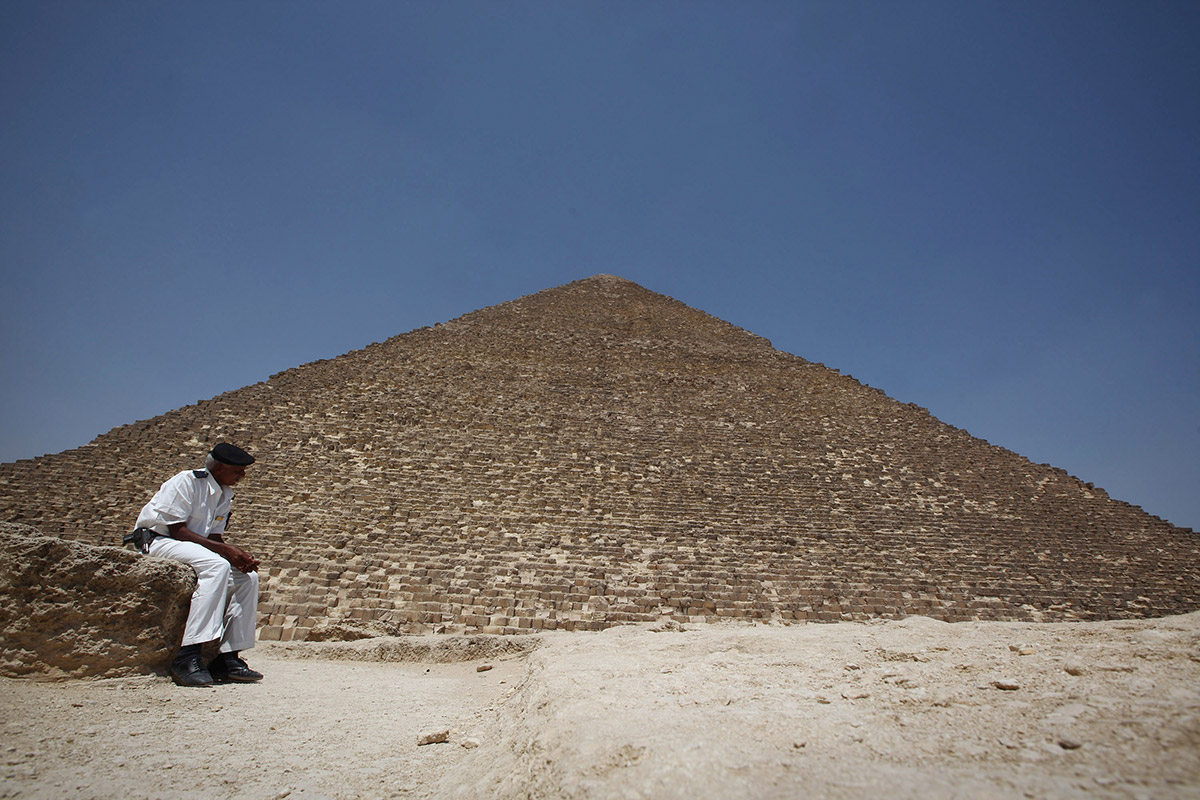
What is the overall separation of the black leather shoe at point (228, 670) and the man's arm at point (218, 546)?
1.50 ft

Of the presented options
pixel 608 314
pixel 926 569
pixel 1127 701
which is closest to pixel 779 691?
pixel 1127 701

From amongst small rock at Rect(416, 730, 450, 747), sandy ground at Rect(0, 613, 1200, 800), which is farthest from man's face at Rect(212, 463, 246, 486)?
small rock at Rect(416, 730, 450, 747)

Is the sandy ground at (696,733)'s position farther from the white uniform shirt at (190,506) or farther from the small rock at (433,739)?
the white uniform shirt at (190,506)

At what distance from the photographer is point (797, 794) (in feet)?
4.26

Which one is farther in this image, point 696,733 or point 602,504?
point 602,504

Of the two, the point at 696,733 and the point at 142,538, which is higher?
the point at 142,538

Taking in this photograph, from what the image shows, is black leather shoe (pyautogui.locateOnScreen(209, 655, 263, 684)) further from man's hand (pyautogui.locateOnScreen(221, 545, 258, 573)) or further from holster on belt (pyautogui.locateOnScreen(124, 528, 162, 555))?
holster on belt (pyautogui.locateOnScreen(124, 528, 162, 555))

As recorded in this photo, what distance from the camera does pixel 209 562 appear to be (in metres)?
2.78

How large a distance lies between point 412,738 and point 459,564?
6.46 m

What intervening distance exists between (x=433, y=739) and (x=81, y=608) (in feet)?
5.36


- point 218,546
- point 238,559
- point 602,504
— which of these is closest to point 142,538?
point 218,546

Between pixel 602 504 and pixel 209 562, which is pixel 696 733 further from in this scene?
pixel 602 504

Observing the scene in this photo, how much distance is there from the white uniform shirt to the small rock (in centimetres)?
161

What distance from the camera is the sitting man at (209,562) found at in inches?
104
